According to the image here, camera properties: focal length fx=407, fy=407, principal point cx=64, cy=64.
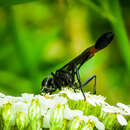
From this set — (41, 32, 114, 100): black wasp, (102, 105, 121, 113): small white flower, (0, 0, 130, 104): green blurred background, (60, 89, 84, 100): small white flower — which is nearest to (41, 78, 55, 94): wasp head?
(41, 32, 114, 100): black wasp

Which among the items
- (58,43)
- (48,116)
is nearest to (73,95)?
(48,116)

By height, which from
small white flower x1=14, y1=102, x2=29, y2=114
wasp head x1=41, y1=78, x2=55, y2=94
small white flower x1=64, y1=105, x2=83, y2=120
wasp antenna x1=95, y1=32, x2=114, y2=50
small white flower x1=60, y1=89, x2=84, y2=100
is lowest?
small white flower x1=64, y1=105, x2=83, y2=120

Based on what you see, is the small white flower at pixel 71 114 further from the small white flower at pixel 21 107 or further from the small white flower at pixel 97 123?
the small white flower at pixel 21 107

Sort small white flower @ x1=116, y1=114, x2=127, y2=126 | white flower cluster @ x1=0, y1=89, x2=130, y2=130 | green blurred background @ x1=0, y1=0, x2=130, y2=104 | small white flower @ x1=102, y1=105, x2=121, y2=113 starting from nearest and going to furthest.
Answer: white flower cluster @ x1=0, y1=89, x2=130, y2=130 → small white flower @ x1=116, y1=114, x2=127, y2=126 → small white flower @ x1=102, y1=105, x2=121, y2=113 → green blurred background @ x1=0, y1=0, x2=130, y2=104

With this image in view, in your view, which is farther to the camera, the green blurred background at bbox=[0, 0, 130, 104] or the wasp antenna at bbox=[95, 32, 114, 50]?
the green blurred background at bbox=[0, 0, 130, 104]

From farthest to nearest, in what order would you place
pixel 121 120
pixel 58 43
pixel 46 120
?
pixel 58 43
pixel 121 120
pixel 46 120

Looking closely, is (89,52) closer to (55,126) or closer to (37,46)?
(55,126)

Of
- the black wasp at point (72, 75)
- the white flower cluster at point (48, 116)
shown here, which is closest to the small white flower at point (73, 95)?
the white flower cluster at point (48, 116)

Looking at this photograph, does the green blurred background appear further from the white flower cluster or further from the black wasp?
the white flower cluster

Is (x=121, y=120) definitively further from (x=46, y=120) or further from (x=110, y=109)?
(x=46, y=120)
